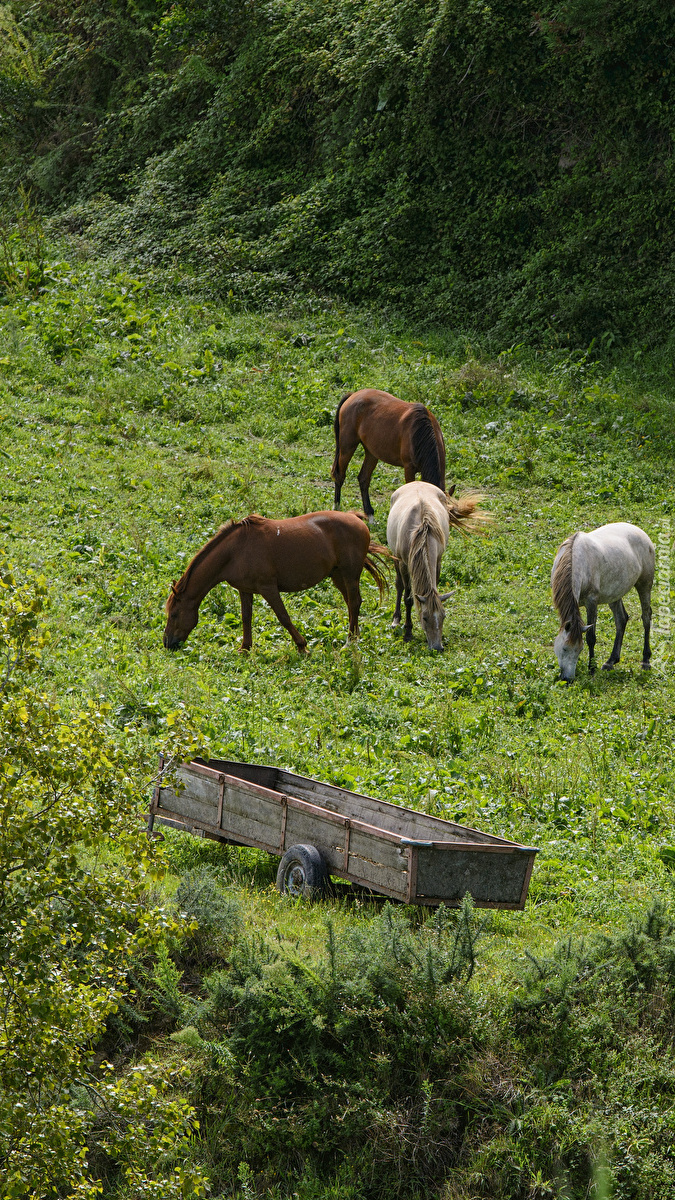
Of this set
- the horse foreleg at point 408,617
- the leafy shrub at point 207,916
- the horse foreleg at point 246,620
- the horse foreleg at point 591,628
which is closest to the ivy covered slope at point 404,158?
the horse foreleg at point 408,617

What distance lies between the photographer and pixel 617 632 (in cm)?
1241

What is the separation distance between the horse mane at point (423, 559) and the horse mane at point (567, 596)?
1.36m

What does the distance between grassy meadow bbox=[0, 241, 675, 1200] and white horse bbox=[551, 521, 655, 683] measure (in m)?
0.42

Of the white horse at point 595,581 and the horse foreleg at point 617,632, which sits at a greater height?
the white horse at point 595,581

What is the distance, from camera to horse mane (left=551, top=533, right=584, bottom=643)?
1148 cm

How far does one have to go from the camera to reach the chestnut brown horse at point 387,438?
15.4 meters

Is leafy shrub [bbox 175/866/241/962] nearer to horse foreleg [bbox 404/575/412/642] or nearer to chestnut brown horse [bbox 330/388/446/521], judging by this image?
horse foreleg [bbox 404/575/412/642]

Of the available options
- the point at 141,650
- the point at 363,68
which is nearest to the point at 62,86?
the point at 363,68

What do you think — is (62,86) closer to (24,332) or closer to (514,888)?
(24,332)

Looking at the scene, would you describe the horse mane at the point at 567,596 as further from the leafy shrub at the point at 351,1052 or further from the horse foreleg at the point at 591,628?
the leafy shrub at the point at 351,1052

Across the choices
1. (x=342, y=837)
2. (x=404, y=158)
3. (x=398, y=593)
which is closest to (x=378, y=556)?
(x=398, y=593)

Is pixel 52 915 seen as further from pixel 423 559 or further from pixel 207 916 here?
pixel 423 559

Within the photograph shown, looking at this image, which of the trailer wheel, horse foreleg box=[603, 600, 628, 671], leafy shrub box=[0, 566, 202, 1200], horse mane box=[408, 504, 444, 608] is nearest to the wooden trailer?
the trailer wheel

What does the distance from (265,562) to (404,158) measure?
17.5 meters
